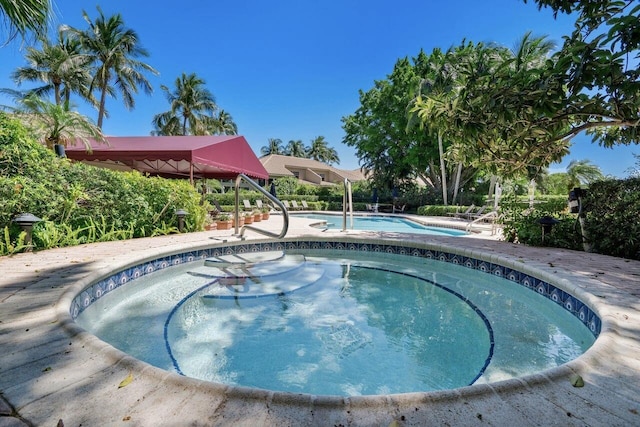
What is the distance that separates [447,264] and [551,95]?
12.6 ft

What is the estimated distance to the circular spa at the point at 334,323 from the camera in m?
2.92

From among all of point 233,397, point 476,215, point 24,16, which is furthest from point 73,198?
point 476,215

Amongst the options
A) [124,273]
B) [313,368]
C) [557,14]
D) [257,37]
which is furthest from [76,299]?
[257,37]

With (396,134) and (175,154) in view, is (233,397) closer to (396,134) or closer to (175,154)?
(175,154)

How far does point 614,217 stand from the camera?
20.6 feet

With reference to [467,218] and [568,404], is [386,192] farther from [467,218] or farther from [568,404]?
[568,404]

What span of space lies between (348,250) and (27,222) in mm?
6562

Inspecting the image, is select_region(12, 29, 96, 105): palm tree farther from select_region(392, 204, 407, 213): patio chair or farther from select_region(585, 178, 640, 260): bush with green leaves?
select_region(585, 178, 640, 260): bush with green leaves

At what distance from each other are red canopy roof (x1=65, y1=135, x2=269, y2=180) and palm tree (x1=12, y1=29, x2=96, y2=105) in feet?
35.7

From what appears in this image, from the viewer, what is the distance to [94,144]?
1105 cm

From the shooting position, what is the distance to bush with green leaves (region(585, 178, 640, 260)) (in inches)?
238

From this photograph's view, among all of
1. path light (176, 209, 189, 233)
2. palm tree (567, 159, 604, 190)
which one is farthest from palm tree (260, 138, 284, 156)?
path light (176, 209, 189, 233)

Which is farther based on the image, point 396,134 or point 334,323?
point 396,134

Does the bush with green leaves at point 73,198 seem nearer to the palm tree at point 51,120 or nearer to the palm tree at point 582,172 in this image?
the palm tree at point 51,120
